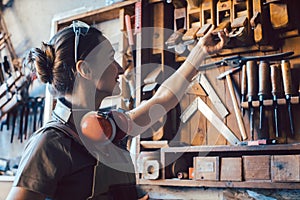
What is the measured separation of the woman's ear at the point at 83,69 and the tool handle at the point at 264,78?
40.3 inches

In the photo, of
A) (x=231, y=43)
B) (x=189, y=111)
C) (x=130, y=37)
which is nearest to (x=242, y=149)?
(x=189, y=111)

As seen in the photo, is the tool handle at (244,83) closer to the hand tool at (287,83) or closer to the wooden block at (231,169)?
the hand tool at (287,83)

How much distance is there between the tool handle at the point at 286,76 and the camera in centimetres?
175

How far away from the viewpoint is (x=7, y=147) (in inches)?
117

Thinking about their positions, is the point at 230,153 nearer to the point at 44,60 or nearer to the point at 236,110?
the point at 236,110

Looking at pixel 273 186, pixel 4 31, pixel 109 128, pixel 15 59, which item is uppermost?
pixel 4 31

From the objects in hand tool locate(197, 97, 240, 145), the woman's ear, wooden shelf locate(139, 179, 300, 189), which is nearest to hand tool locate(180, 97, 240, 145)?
hand tool locate(197, 97, 240, 145)

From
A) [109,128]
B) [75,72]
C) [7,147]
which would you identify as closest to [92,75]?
[75,72]

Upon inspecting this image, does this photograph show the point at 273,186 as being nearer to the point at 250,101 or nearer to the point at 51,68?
the point at 250,101

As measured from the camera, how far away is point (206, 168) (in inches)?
71.7

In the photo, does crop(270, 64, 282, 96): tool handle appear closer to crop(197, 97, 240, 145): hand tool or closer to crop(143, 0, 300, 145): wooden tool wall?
crop(143, 0, 300, 145): wooden tool wall

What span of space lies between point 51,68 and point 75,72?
65mm

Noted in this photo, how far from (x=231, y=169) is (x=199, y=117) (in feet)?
1.29

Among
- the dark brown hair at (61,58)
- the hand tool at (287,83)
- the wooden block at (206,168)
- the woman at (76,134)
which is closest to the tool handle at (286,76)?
the hand tool at (287,83)
